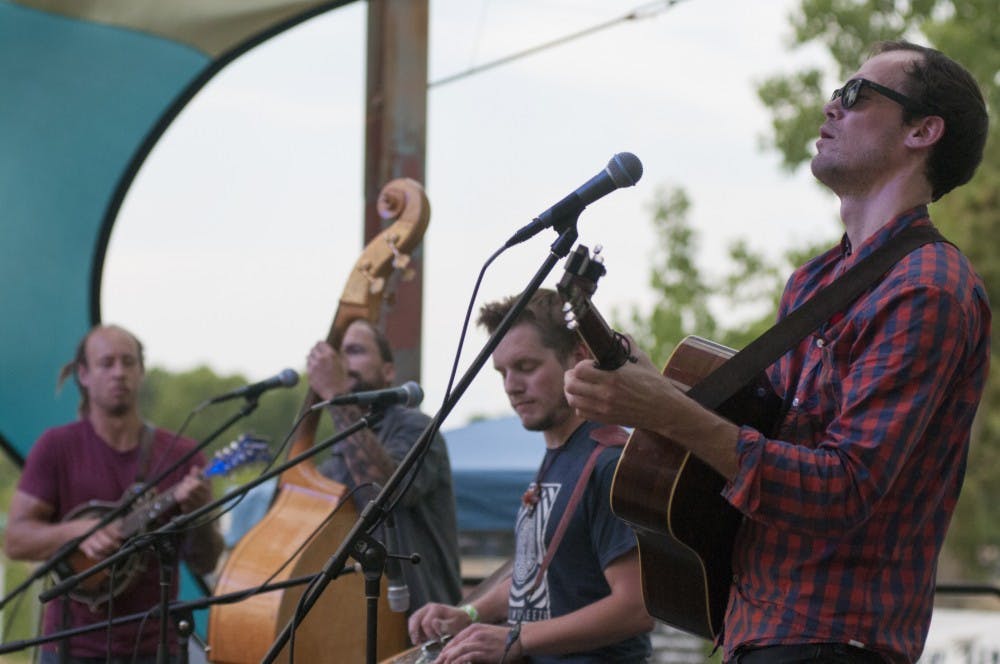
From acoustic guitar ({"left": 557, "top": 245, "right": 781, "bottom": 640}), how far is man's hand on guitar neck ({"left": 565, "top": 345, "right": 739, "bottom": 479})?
0.06m

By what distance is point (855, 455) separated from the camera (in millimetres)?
2496

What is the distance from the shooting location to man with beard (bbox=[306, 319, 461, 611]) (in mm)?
4832

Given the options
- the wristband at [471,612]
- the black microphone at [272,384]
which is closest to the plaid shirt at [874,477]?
the wristband at [471,612]

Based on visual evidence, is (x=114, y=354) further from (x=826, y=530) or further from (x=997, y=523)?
(x=997, y=523)

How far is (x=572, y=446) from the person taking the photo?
398cm

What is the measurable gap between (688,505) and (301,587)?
2502mm

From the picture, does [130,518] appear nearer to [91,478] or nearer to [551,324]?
[91,478]

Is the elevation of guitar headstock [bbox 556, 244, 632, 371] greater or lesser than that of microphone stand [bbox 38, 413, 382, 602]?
greater

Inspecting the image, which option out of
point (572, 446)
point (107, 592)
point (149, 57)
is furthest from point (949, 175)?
point (149, 57)

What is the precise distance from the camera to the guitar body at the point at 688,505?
276cm

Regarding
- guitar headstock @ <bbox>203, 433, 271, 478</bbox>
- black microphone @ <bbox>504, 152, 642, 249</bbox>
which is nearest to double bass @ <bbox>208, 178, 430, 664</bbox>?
guitar headstock @ <bbox>203, 433, 271, 478</bbox>

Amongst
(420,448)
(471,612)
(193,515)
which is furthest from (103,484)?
(420,448)

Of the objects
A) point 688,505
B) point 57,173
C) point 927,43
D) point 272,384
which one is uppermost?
point 927,43

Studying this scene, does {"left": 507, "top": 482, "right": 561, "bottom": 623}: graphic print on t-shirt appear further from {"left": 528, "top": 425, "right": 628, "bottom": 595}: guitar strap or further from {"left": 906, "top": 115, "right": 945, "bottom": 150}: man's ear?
{"left": 906, "top": 115, "right": 945, "bottom": 150}: man's ear
